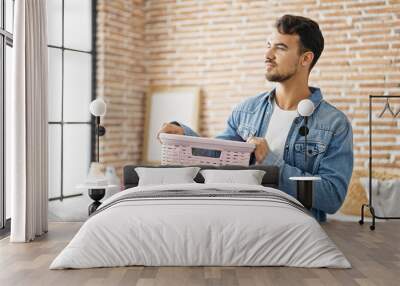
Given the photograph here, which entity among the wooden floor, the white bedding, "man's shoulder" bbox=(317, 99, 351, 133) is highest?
"man's shoulder" bbox=(317, 99, 351, 133)

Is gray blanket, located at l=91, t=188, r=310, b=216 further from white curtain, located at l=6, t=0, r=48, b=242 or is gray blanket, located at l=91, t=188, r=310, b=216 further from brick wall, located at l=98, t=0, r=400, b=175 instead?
brick wall, located at l=98, t=0, r=400, b=175

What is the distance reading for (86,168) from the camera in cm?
793

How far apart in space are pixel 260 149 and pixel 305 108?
691 millimetres

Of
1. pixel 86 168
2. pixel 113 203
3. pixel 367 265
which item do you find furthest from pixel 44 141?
pixel 367 265

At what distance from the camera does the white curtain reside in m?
5.48

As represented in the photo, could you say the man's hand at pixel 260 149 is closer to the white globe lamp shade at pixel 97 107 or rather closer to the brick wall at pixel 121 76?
the white globe lamp shade at pixel 97 107

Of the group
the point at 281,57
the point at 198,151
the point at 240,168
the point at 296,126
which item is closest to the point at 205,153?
the point at 198,151

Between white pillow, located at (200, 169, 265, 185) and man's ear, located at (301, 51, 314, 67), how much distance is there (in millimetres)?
1512

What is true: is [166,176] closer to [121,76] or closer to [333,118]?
[333,118]

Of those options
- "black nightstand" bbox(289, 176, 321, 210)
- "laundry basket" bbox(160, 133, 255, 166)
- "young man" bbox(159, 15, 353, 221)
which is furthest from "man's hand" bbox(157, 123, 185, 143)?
"black nightstand" bbox(289, 176, 321, 210)

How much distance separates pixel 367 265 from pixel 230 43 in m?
3.94

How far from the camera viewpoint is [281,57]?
7117 millimetres

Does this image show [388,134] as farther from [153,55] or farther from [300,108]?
[153,55]

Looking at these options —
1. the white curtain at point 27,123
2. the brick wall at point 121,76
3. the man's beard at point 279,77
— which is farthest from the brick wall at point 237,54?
the white curtain at point 27,123
